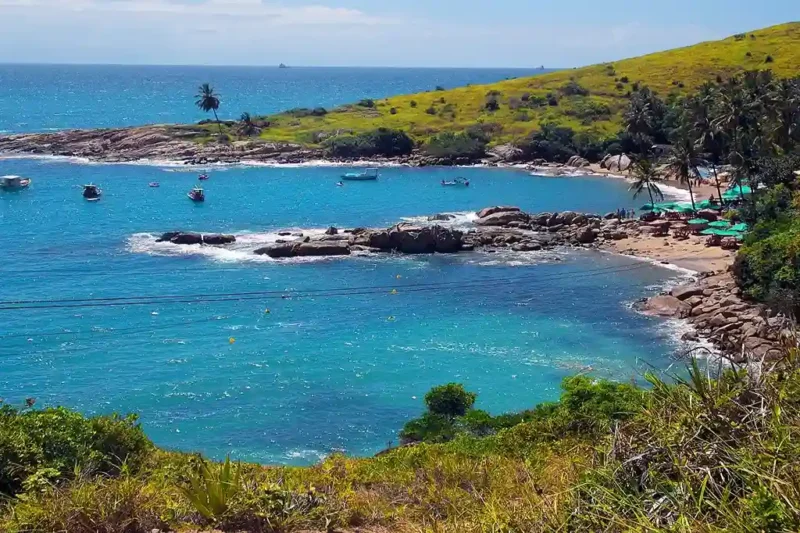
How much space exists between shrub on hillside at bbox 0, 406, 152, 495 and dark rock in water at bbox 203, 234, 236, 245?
164 feet

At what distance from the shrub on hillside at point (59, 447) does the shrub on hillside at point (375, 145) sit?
107980mm

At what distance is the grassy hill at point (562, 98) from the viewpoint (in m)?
135

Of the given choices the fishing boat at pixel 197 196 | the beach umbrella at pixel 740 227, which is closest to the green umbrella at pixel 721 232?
the beach umbrella at pixel 740 227

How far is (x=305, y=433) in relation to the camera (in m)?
36.0

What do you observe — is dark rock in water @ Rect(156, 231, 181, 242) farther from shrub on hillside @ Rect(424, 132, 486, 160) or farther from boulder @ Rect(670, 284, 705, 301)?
shrub on hillside @ Rect(424, 132, 486, 160)

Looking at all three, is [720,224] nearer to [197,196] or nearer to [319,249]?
[319,249]

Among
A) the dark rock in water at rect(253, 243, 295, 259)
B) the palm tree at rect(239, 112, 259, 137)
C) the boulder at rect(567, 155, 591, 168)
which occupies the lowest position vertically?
the dark rock in water at rect(253, 243, 295, 259)

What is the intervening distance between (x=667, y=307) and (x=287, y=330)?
25573mm

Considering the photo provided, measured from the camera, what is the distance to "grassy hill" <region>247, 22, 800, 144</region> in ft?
442

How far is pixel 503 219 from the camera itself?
78.2m

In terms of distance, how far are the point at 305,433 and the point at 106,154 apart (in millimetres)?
102180

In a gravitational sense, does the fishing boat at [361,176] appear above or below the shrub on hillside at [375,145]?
below

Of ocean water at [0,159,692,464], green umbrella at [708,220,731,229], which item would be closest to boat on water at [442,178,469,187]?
ocean water at [0,159,692,464]

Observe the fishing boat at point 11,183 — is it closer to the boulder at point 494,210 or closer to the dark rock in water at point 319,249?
the dark rock in water at point 319,249
